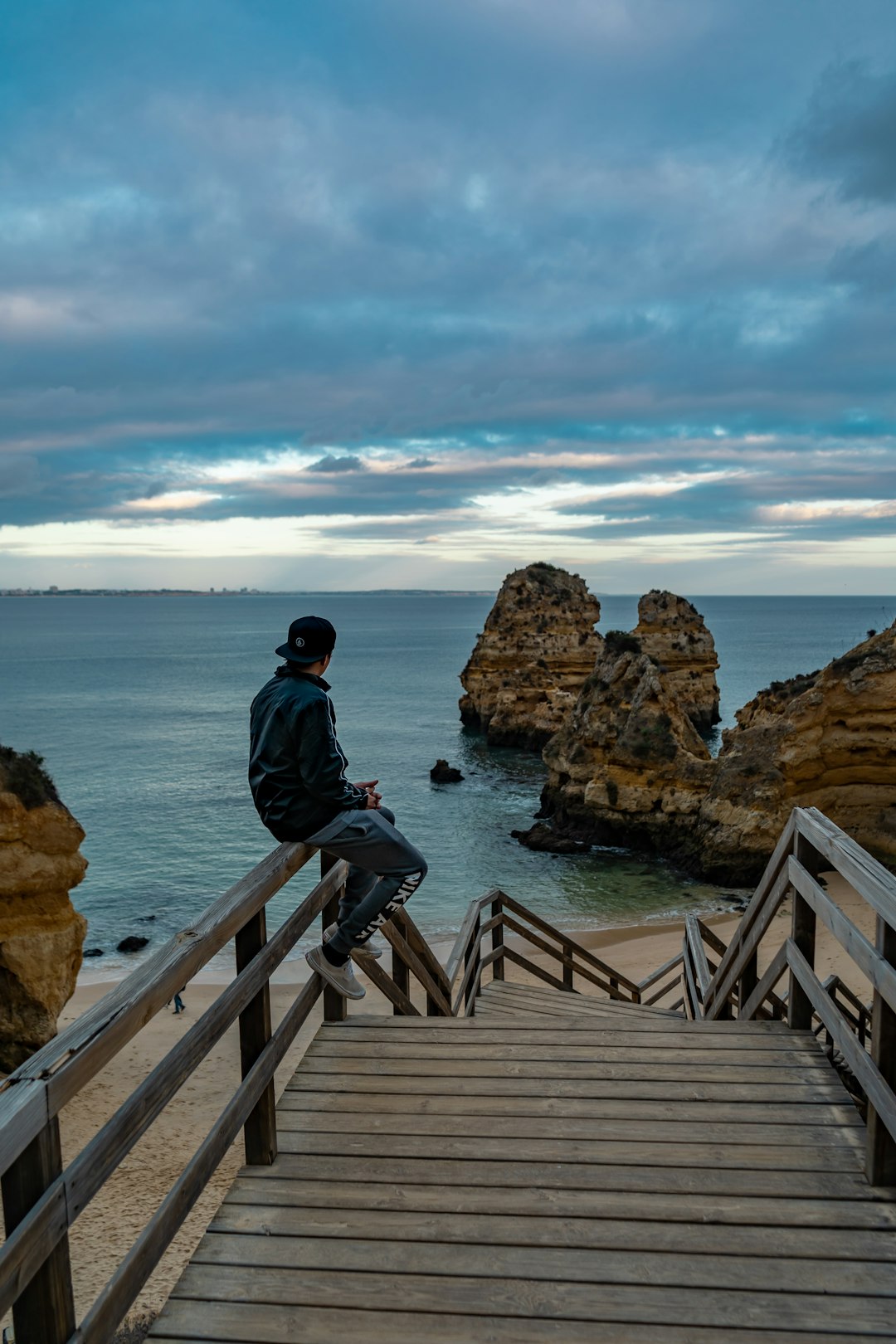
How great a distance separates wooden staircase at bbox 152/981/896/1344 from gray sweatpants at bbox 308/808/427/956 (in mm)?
734

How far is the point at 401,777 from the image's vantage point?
171 feet

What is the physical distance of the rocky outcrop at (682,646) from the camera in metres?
66.8

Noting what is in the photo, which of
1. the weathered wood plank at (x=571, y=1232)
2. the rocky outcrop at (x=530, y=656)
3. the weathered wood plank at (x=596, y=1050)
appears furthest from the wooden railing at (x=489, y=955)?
the rocky outcrop at (x=530, y=656)

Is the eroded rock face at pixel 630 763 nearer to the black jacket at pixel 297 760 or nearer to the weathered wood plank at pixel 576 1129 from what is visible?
the weathered wood plank at pixel 576 1129

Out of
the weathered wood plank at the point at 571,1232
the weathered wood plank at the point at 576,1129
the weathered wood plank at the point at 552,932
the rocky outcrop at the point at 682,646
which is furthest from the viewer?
the rocky outcrop at the point at 682,646

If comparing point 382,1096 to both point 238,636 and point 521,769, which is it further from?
point 238,636

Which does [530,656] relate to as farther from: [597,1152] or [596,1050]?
[597,1152]

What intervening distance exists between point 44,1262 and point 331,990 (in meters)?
3.25

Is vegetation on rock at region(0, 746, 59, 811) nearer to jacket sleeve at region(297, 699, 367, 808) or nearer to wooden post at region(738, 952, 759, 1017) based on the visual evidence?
wooden post at region(738, 952, 759, 1017)

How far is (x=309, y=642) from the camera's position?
184 inches

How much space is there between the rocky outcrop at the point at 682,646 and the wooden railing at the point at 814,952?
60.6 metres

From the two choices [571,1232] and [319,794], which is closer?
[571,1232]

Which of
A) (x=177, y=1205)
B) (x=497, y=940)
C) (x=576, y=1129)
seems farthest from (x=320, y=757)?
(x=497, y=940)

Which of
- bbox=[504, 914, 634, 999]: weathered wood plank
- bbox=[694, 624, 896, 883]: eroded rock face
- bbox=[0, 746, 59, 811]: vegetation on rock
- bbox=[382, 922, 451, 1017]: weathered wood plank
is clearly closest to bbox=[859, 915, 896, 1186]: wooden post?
bbox=[382, 922, 451, 1017]: weathered wood plank
